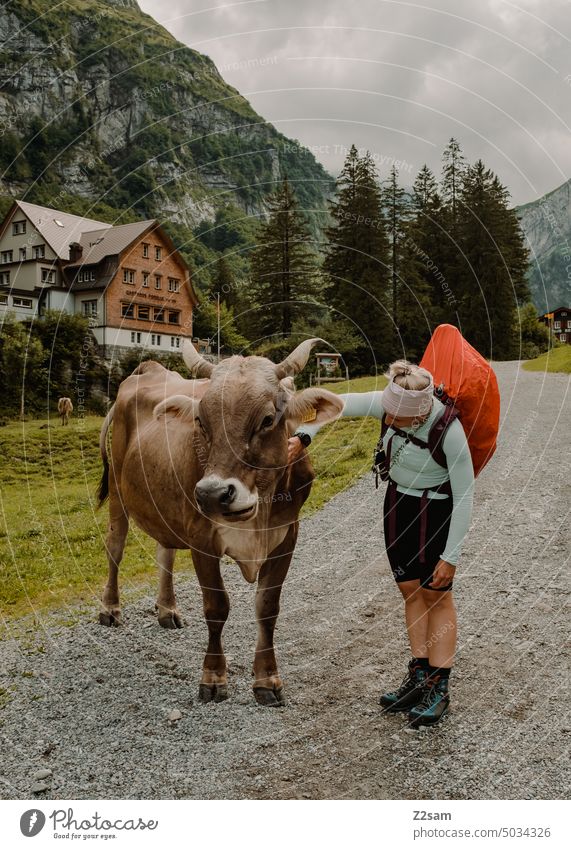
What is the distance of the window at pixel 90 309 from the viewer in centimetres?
794

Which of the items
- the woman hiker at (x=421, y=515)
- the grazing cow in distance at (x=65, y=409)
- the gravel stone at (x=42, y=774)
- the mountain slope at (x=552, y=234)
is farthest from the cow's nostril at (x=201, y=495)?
the grazing cow in distance at (x=65, y=409)

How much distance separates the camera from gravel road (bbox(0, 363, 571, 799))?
13.2ft

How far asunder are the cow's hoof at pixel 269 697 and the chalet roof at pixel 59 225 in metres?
5.45

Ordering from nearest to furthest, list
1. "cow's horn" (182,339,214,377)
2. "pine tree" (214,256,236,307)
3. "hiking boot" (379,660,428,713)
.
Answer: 1. "cow's horn" (182,339,214,377)
2. "hiking boot" (379,660,428,713)
3. "pine tree" (214,256,236,307)

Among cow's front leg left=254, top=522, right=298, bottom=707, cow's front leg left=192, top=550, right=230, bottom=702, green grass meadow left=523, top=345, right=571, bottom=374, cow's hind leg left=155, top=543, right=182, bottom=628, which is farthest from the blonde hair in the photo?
green grass meadow left=523, top=345, right=571, bottom=374

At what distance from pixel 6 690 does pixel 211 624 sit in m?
1.92

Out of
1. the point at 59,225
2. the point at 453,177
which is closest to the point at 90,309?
the point at 59,225

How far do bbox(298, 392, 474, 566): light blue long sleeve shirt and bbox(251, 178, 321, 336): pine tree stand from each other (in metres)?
1.56

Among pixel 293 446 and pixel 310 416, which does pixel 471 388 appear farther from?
pixel 293 446

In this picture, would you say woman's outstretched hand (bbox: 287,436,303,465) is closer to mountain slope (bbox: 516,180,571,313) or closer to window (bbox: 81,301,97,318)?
mountain slope (bbox: 516,180,571,313)

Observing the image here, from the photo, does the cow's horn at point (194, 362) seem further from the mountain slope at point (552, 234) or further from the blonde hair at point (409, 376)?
the mountain slope at point (552, 234)
